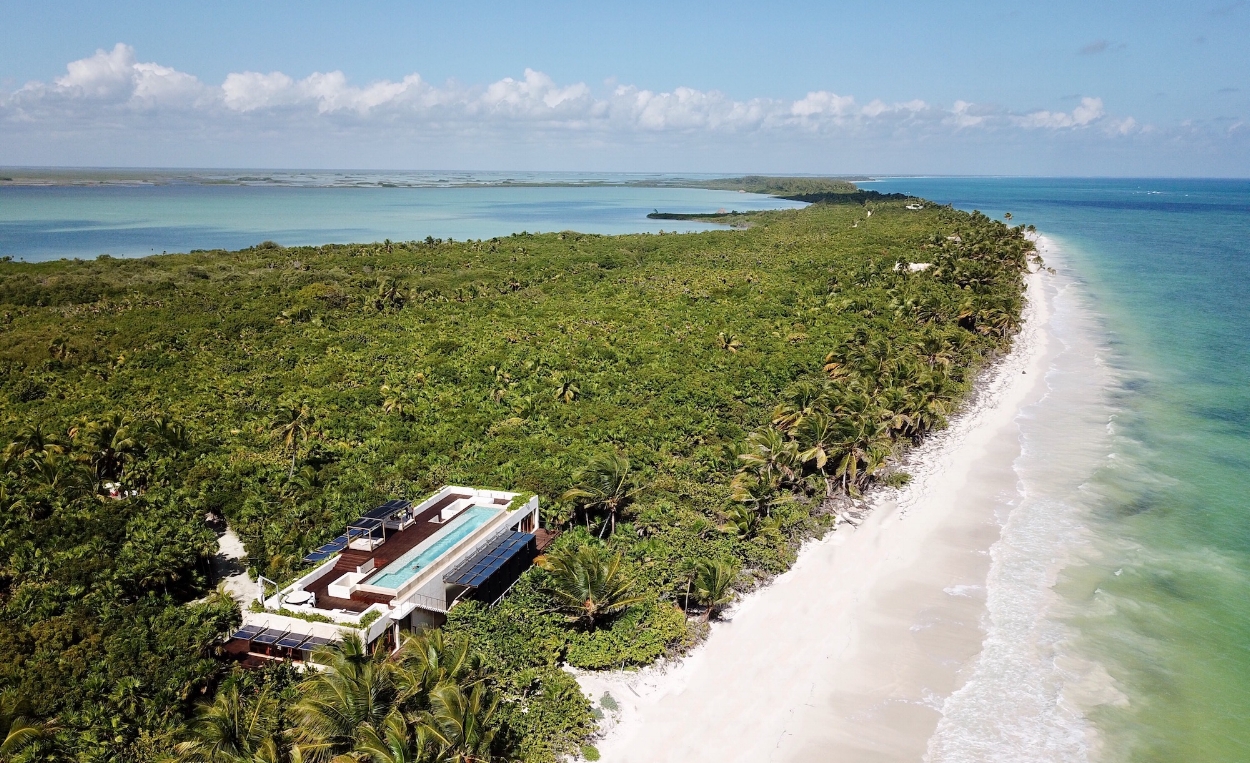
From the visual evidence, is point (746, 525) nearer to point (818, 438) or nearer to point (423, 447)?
point (818, 438)

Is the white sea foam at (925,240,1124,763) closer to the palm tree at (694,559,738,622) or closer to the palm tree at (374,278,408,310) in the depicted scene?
the palm tree at (694,559,738,622)

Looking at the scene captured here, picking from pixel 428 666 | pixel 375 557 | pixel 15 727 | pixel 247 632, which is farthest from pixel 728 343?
pixel 15 727

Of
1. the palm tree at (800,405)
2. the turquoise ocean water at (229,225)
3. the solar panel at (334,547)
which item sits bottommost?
the solar panel at (334,547)

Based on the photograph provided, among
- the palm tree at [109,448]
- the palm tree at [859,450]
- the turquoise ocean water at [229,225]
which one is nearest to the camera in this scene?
the palm tree at [109,448]

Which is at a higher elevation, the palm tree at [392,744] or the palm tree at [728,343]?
the palm tree at [728,343]

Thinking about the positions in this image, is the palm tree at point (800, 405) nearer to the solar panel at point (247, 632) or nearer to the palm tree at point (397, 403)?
the palm tree at point (397, 403)

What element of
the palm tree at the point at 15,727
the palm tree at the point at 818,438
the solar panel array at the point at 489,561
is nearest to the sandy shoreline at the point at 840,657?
the palm tree at the point at 818,438

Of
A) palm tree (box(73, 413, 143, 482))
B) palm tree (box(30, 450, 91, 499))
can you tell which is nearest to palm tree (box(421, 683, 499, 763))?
palm tree (box(30, 450, 91, 499))

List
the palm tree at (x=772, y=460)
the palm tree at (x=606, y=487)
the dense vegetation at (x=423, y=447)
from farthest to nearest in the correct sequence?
1. the palm tree at (x=772, y=460)
2. the palm tree at (x=606, y=487)
3. the dense vegetation at (x=423, y=447)
